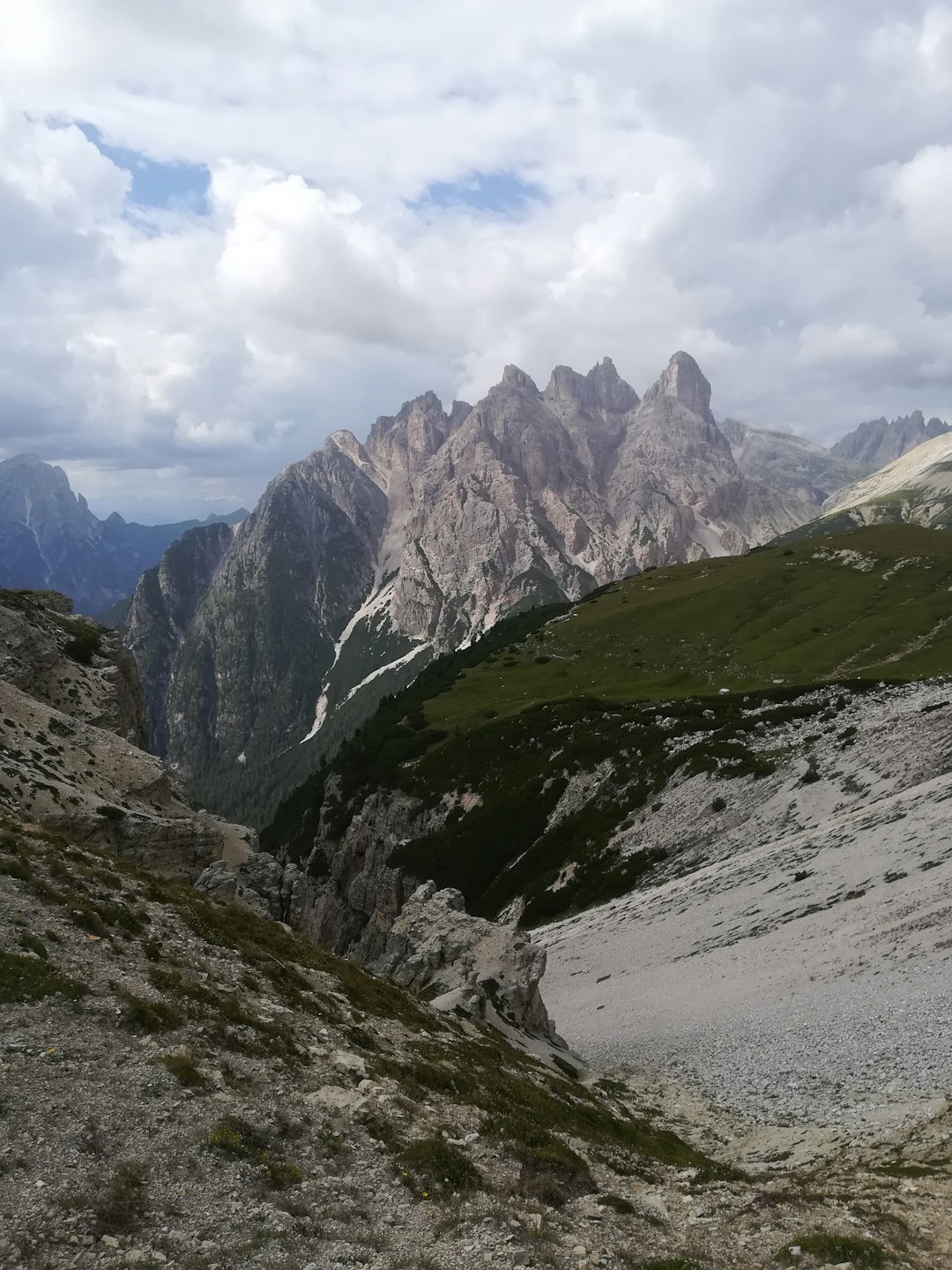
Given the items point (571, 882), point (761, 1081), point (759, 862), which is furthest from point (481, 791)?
point (761, 1081)

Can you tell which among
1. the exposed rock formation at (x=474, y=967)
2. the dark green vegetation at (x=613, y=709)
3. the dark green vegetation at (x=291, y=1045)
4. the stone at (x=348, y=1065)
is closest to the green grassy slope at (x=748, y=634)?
the dark green vegetation at (x=613, y=709)

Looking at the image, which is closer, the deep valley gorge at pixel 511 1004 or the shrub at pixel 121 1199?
the shrub at pixel 121 1199

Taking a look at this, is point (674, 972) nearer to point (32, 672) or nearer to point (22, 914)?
point (22, 914)

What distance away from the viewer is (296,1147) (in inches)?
598

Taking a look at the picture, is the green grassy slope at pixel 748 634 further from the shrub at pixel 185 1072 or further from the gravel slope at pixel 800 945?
the shrub at pixel 185 1072

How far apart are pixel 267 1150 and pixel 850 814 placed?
180 feet

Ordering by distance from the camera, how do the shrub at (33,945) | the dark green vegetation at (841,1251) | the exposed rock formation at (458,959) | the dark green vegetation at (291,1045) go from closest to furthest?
the dark green vegetation at (841,1251)
the dark green vegetation at (291,1045)
the shrub at (33,945)
the exposed rock formation at (458,959)

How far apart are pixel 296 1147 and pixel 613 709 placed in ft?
303

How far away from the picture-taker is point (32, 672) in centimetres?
6981

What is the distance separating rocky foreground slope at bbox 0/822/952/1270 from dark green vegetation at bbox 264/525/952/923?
48725 mm

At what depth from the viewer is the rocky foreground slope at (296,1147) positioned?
1248cm

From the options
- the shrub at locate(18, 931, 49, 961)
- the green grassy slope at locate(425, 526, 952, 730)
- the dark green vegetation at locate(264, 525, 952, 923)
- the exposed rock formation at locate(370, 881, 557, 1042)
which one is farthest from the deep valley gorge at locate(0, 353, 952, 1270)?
the green grassy slope at locate(425, 526, 952, 730)

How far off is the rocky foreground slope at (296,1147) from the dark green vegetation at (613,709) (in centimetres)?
4872

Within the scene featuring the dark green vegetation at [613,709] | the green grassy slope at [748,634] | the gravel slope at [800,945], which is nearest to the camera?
the gravel slope at [800,945]
